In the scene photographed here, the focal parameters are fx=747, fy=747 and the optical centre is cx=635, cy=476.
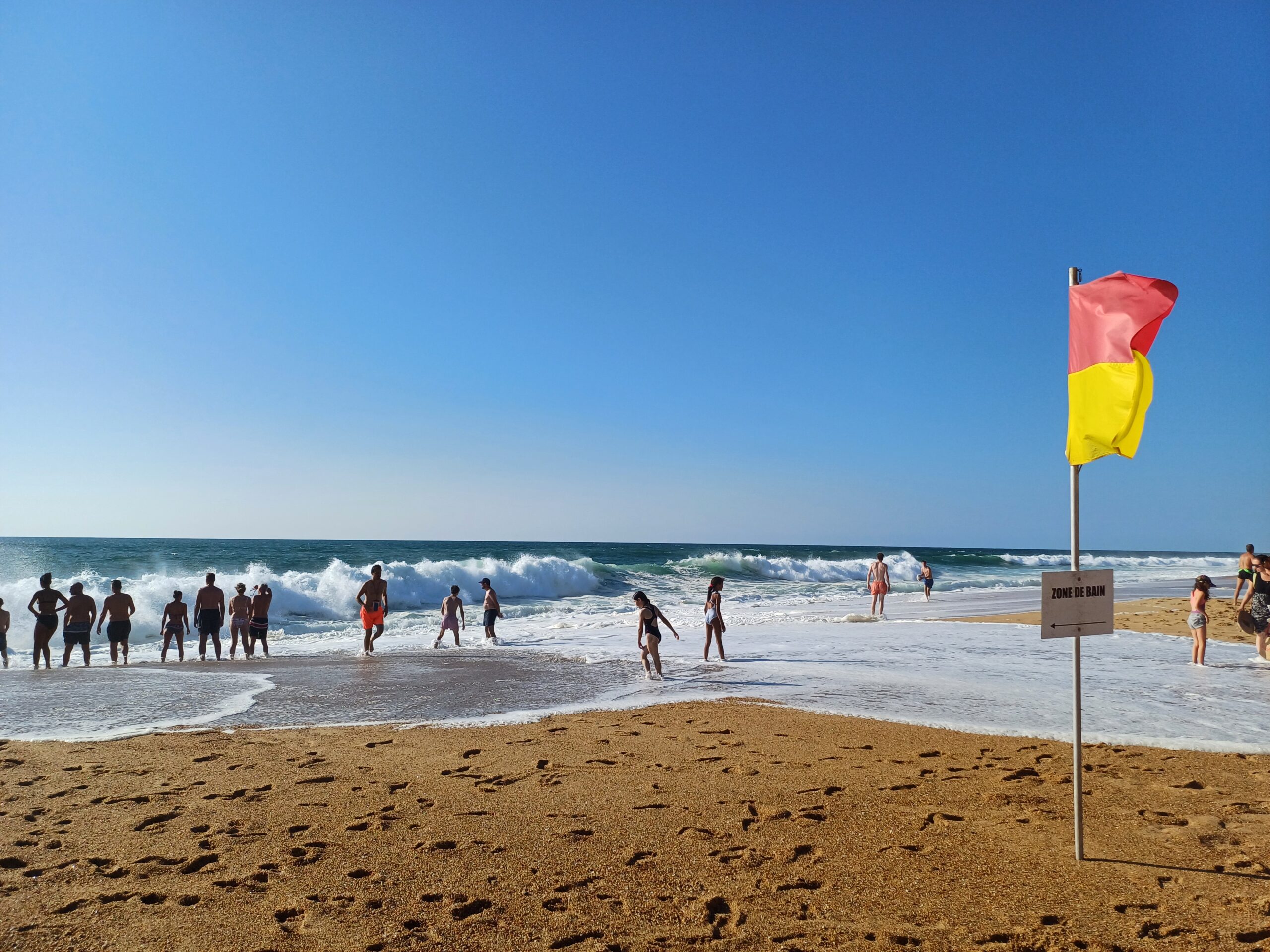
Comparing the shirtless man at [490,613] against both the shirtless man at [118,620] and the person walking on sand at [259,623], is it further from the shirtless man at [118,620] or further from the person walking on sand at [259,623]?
the shirtless man at [118,620]

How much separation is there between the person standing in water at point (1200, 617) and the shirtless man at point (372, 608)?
14.7 m

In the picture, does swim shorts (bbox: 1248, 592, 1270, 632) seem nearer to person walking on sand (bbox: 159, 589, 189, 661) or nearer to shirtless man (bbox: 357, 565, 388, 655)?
shirtless man (bbox: 357, 565, 388, 655)

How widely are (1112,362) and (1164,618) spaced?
1842cm

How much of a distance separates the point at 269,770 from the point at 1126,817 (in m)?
6.91

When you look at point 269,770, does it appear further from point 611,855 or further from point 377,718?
point 611,855

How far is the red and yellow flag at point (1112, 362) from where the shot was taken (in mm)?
4367

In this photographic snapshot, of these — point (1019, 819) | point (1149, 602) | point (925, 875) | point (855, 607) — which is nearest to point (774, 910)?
point (925, 875)

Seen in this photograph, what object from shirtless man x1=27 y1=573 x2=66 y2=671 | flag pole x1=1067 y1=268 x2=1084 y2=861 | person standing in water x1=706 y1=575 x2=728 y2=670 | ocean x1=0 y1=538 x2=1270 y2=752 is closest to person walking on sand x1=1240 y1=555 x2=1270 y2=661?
ocean x1=0 y1=538 x2=1270 y2=752

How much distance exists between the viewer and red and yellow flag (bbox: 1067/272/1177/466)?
14.3 ft

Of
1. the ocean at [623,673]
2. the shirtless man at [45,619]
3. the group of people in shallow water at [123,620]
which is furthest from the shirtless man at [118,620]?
the shirtless man at [45,619]

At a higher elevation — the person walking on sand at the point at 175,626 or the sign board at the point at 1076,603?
the sign board at the point at 1076,603

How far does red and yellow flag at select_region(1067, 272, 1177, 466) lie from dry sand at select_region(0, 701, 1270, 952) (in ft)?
8.28

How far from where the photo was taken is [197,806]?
5676 mm

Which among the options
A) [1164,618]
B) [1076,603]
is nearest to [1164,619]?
[1164,618]
